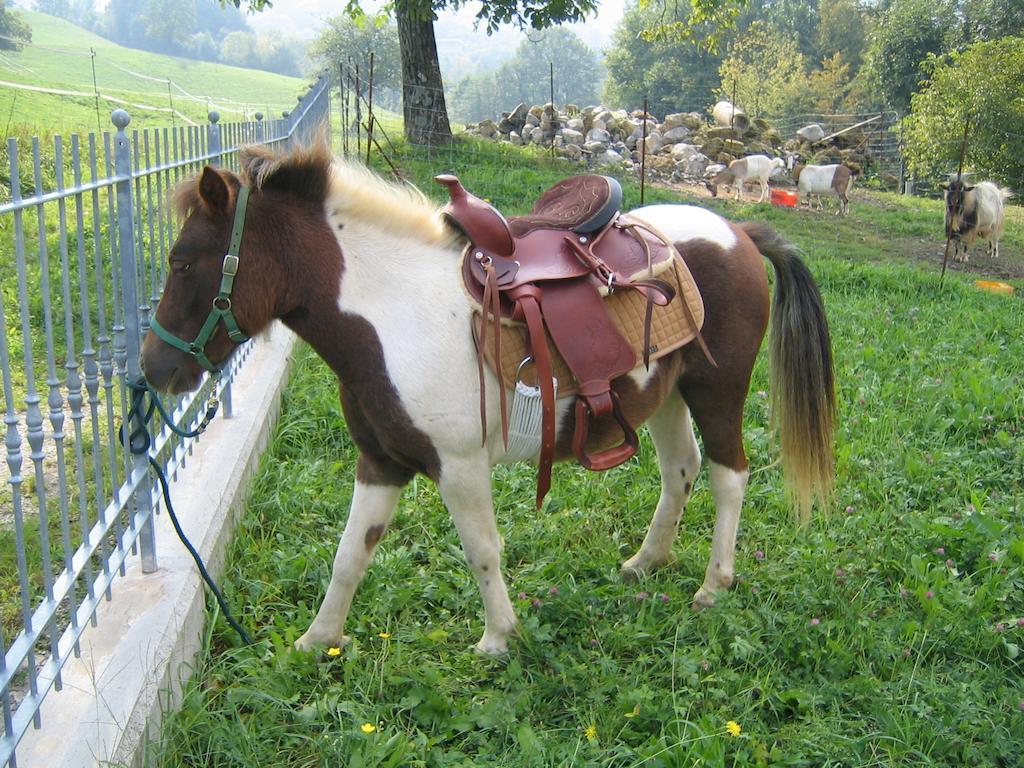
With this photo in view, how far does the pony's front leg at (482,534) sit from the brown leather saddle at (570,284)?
0.16m

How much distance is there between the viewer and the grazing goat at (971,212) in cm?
1246

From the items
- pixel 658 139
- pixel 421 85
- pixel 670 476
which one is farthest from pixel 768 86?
pixel 670 476

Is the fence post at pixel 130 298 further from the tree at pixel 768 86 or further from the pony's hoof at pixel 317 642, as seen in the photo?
the tree at pixel 768 86

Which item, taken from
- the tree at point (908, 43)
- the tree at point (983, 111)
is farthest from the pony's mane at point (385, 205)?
the tree at point (908, 43)

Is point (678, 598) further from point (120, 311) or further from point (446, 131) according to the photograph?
point (446, 131)

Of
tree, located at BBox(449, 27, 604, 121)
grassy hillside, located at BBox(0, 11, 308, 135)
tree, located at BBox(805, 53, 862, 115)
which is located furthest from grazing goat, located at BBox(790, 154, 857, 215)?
tree, located at BBox(449, 27, 604, 121)

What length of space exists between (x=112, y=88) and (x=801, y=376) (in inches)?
907

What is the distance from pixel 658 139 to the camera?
19984mm

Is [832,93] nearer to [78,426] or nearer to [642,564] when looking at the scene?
[642,564]

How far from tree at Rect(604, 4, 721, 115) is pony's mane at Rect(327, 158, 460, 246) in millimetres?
43261

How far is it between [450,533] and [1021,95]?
1458 cm

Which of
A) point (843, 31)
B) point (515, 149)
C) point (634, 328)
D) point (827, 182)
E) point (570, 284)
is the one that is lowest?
point (634, 328)

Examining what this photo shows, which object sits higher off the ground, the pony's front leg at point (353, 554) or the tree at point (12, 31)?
the tree at point (12, 31)

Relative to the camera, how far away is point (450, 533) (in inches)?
151
